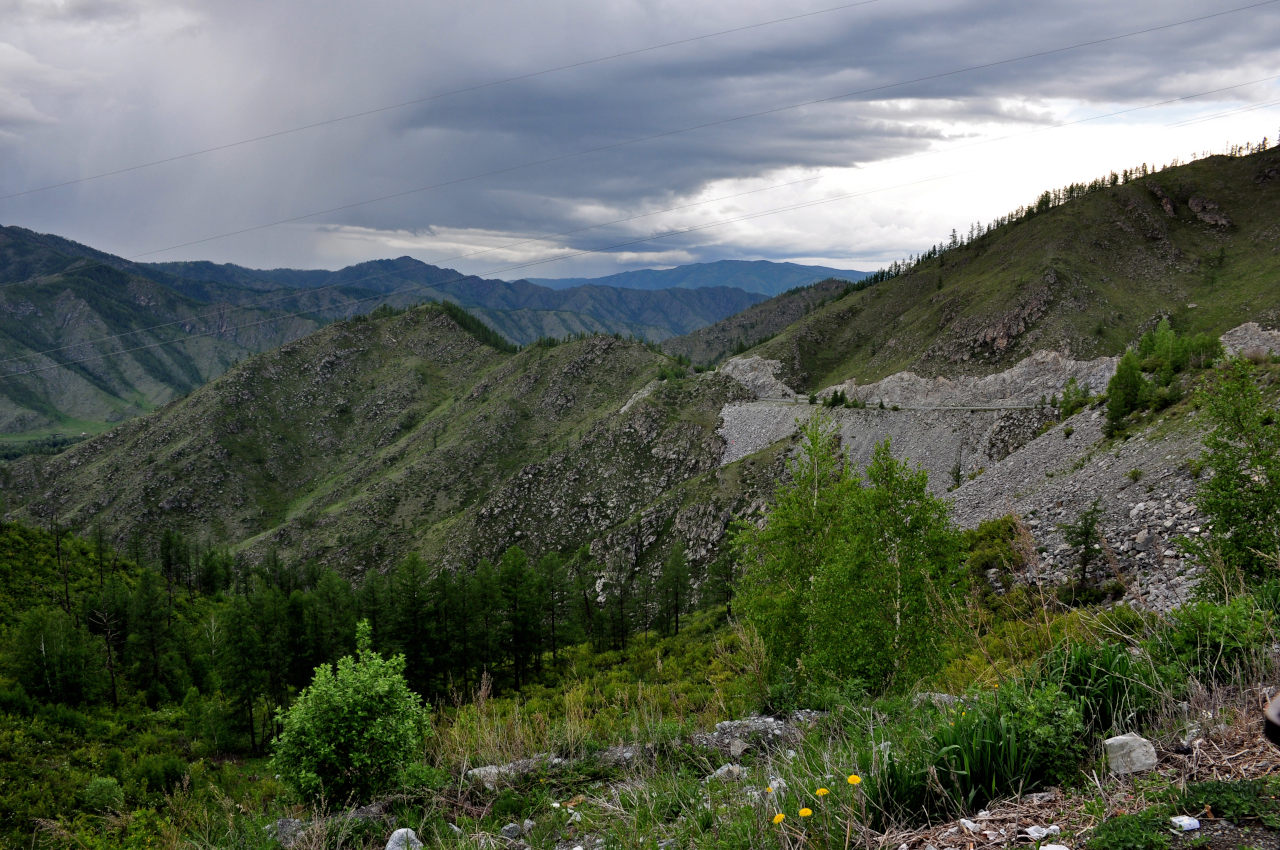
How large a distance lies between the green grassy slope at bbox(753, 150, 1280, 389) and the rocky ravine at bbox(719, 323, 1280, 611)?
7.23m

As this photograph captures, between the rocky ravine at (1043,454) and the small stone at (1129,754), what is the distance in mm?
1438

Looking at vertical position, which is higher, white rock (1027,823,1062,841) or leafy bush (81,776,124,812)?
white rock (1027,823,1062,841)

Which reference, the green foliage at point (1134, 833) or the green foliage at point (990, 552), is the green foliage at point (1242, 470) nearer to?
the green foliage at point (1134, 833)

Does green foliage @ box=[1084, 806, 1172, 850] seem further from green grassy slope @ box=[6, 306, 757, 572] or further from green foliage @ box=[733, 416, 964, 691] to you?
green grassy slope @ box=[6, 306, 757, 572]

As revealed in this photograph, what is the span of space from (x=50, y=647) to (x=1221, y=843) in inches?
2378

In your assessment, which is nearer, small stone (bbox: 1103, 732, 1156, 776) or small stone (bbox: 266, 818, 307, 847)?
small stone (bbox: 1103, 732, 1156, 776)

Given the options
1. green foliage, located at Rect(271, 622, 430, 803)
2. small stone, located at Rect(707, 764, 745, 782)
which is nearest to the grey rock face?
green foliage, located at Rect(271, 622, 430, 803)

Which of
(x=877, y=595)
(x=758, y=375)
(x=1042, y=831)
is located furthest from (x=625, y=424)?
(x=1042, y=831)

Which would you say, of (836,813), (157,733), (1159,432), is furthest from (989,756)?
(157,733)

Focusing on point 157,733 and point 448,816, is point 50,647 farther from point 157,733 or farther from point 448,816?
point 448,816

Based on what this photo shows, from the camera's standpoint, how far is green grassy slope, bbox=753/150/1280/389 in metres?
102

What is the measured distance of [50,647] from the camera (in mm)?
41875

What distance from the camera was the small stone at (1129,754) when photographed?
473cm

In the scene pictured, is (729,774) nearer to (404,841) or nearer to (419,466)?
(404,841)
